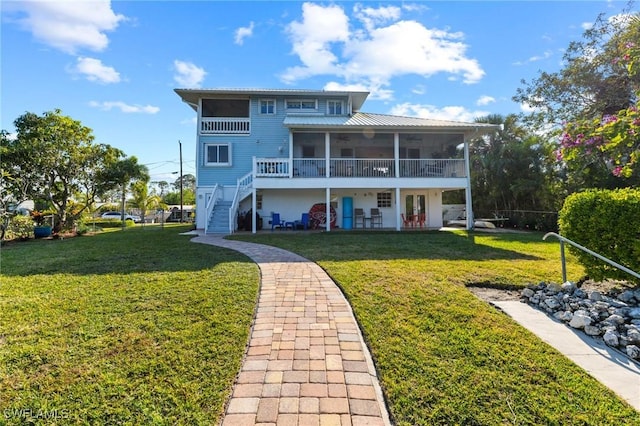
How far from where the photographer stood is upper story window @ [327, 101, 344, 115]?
18141 millimetres

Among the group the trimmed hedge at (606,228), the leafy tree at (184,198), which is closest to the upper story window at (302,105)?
the trimmed hedge at (606,228)

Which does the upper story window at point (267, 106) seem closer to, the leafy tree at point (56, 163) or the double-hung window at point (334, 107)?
the double-hung window at point (334, 107)

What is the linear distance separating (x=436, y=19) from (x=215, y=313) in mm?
10239

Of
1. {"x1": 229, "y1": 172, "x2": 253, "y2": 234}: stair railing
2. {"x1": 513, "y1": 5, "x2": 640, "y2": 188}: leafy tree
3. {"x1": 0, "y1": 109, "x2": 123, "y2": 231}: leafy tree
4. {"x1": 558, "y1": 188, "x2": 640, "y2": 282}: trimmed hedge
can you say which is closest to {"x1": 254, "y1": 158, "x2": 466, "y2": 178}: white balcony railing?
{"x1": 229, "y1": 172, "x2": 253, "y2": 234}: stair railing

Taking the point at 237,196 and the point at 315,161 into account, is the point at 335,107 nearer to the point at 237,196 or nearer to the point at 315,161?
the point at 315,161

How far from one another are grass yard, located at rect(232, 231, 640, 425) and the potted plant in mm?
16593

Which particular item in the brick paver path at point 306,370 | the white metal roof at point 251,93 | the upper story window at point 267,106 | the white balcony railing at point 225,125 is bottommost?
the brick paver path at point 306,370

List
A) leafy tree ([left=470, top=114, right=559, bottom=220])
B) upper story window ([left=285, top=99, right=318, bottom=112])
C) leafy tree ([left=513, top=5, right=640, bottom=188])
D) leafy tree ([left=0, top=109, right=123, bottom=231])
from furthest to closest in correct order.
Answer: leafy tree ([left=470, top=114, right=559, bottom=220]) → upper story window ([left=285, top=99, right=318, bottom=112]) → leafy tree ([left=0, top=109, right=123, bottom=231]) → leafy tree ([left=513, top=5, right=640, bottom=188])

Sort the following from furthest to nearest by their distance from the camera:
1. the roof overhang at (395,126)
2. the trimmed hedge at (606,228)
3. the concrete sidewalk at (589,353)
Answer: the roof overhang at (395,126), the trimmed hedge at (606,228), the concrete sidewalk at (589,353)

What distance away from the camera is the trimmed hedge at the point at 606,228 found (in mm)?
4621

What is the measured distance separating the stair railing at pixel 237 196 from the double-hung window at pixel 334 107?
649 cm

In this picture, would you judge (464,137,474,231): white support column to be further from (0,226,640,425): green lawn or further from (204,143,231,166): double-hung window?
(204,143,231,166): double-hung window

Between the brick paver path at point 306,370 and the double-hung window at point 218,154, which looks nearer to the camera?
the brick paver path at point 306,370

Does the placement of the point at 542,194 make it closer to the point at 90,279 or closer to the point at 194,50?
the point at 194,50
